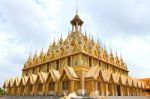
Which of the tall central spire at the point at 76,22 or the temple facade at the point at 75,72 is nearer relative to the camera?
the temple facade at the point at 75,72

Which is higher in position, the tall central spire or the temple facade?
the tall central spire

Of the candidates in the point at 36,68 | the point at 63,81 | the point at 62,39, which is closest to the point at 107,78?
the point at 63,81

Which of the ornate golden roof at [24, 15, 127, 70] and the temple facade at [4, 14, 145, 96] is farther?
the ornate golden roof at [24, 15, 127, 70]

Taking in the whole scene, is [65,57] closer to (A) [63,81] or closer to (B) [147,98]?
(A) [63,81]

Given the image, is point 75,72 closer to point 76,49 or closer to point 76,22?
point 76,49

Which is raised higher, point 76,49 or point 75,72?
point 76,49

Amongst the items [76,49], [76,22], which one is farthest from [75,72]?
[76,22]

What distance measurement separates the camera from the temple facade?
24.2m

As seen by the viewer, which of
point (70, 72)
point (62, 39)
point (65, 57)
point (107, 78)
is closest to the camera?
point (70, 72)

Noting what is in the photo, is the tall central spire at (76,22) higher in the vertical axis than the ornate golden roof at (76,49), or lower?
higher

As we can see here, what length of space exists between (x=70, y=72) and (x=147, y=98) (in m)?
14.0

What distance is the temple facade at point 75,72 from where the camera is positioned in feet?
79.5

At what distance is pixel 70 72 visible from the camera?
2434 cm

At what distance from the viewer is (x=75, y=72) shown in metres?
25.4
